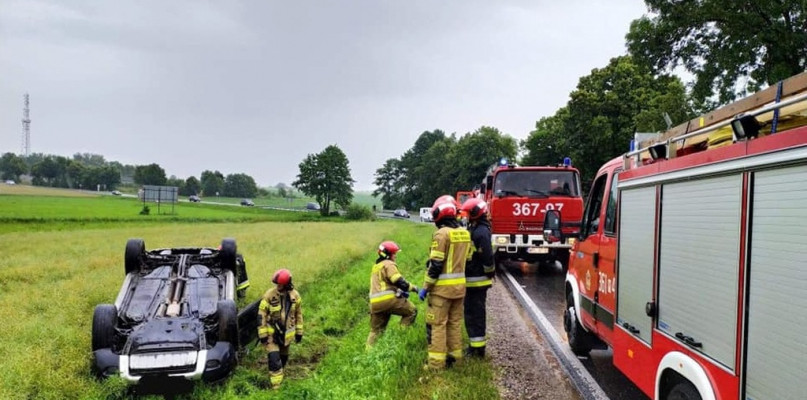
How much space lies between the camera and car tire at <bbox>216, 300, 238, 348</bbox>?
5.77m

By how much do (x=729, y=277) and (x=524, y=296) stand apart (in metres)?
6.68

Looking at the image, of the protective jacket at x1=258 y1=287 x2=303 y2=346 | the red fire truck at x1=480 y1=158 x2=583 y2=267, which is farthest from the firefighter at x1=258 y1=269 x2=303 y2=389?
the red fire truck at x1=480 y1=158 x2=583 y2=267

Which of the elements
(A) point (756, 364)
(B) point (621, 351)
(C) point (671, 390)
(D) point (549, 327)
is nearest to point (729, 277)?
(A) point (756, 364)

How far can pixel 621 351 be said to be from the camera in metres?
4.14

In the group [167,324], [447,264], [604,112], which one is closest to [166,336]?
[167,324]

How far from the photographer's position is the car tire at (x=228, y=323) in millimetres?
5766

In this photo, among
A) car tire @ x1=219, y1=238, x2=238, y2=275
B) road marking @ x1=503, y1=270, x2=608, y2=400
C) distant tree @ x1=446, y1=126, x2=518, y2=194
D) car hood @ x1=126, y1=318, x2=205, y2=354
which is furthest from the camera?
distant tree @ x1=446, y1=126, x2=518, y2=194

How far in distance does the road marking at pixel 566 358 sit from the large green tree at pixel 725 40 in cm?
913

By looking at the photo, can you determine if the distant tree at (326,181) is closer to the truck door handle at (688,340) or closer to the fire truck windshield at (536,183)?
the fire truck windshield at (536,183)

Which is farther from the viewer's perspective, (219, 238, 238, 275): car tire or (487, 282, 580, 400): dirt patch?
(219, 238, 238, 275): car tire

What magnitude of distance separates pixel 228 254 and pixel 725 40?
13.4 metres

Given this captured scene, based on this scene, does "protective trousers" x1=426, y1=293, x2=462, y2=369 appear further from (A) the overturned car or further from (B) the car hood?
(B) the car hood

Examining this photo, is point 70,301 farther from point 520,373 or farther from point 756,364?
point 756,364

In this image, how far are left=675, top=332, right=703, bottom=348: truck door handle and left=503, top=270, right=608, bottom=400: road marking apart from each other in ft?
5.45
